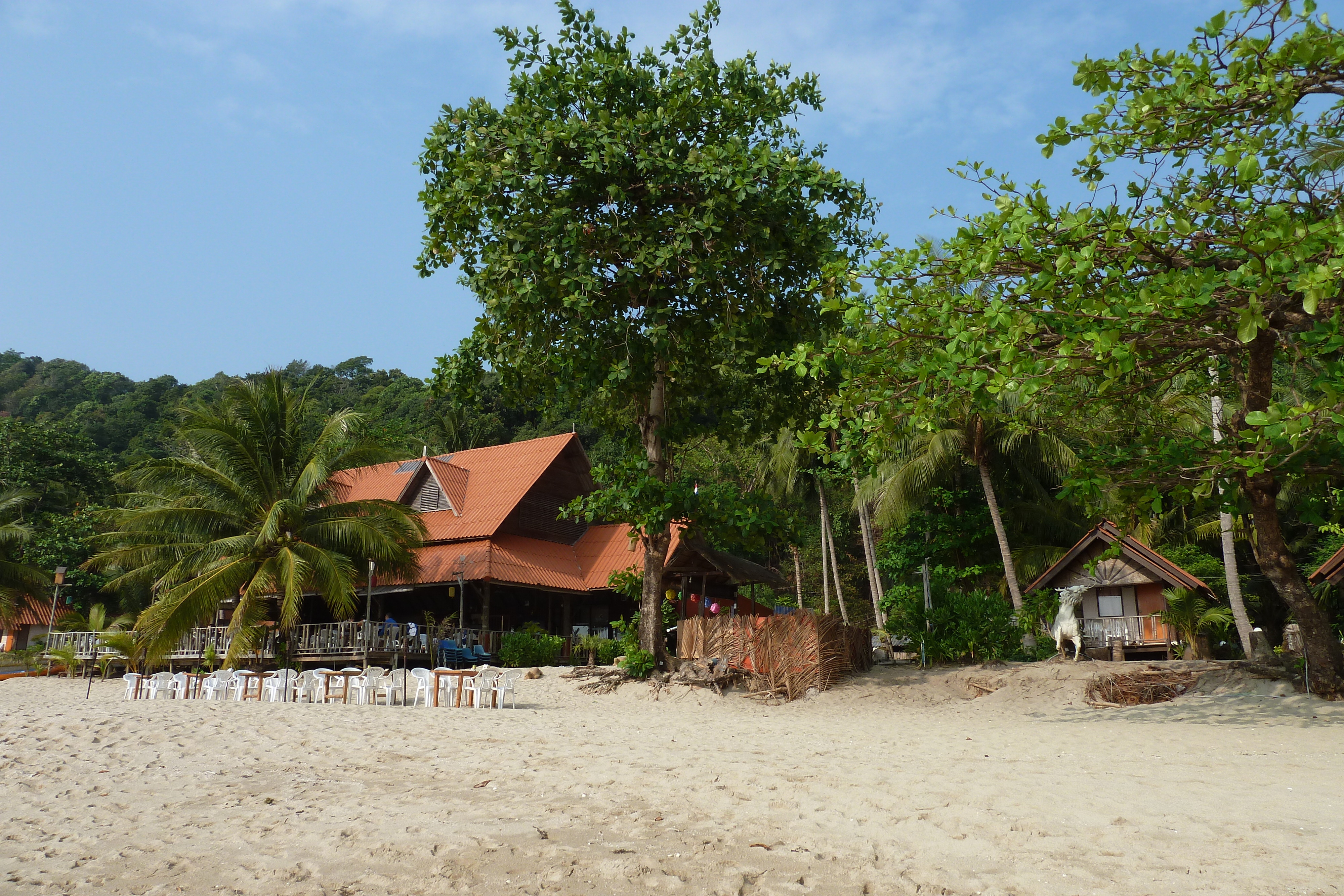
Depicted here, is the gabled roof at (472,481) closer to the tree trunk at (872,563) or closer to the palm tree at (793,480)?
the palm tree at (793,480)

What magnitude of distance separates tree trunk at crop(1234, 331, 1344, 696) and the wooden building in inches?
361

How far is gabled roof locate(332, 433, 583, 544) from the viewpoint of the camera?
24.8 m

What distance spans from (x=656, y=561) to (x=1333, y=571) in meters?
12.9

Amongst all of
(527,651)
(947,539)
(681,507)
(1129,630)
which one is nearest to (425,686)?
(681,507)

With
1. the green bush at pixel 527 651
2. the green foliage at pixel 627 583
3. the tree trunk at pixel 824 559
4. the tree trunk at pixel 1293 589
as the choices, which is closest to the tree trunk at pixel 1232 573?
the tree trunk at pixel 1293 589

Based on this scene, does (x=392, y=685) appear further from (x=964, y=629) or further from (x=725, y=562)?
(x=725, y=562)

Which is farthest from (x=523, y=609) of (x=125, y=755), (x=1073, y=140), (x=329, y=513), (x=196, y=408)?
(x=1073, y=140)

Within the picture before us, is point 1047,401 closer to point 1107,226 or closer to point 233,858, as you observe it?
point 1107,226

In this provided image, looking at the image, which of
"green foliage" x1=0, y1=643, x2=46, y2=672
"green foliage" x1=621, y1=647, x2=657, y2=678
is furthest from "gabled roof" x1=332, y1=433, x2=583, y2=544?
"green foliage" x1=0, y1=643, x2=46, y2=672

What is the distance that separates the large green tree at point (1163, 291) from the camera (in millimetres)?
7223

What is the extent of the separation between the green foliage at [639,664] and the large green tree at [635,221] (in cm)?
28

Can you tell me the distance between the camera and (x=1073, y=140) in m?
8.52

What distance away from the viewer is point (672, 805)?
6.54 meters

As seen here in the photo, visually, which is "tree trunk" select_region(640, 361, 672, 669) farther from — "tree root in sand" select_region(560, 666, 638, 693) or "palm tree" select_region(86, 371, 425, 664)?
"palm tree" select_region(86, 371, 425, 664)
